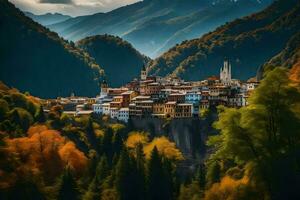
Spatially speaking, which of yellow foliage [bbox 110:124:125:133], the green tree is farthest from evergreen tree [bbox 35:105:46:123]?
the green tree

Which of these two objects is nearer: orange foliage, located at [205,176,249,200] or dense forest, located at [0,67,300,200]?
dense forest, located at [0,67,300,200]

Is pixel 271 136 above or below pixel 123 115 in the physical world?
below

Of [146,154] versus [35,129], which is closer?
[146,154]

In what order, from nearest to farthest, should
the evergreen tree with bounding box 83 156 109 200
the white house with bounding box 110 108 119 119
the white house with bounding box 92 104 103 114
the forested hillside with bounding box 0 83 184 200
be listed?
the forested hillside with bounding box 0 83 184 200, the evergreen tree with bounding box 83 156 109 200, the white house with bounding box 110 108 119 119, the white house with bounding box 92 104 103 114

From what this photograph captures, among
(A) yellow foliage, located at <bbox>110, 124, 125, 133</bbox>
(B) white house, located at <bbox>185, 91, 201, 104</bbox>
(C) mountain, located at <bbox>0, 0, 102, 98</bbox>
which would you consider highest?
(C) mountain, located at <bbox>0, 0, 102, 98</bbox>

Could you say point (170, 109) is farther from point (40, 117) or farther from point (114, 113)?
point (40, 117)

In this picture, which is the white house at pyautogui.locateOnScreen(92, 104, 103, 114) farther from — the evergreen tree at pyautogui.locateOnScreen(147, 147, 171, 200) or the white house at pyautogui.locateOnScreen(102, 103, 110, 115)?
the evergreen tree at pyautogui.locateOnScreen(147, 147, 171, 200)

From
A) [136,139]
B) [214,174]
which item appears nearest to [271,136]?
[214,174]
